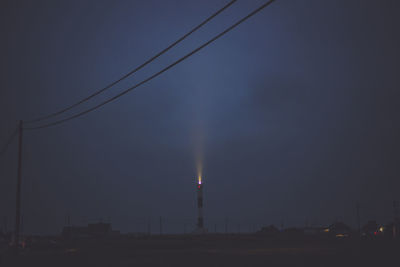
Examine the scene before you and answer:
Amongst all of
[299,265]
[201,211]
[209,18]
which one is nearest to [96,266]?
[299,265]

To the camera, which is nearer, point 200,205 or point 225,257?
point 225,257

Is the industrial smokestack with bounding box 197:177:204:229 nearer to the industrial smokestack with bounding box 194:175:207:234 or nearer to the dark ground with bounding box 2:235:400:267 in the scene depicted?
the industrial smokestack with bounding box 194:175:207:234

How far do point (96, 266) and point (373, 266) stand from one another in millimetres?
17208

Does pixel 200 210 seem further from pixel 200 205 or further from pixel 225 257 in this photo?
pixel 225 257

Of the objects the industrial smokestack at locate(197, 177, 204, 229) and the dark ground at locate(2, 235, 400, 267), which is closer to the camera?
the dark ground at locate(2, 235, 400, 267)

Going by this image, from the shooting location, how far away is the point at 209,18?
51.4ft

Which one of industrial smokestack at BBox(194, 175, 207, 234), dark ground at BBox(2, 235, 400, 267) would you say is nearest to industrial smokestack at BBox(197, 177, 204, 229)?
industrial smokestack at BBox(194, 175, 207, 234)

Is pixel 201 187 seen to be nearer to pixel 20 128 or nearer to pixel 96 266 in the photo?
pixel 20 128

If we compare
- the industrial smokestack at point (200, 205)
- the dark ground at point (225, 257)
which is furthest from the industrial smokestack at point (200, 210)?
the dark ground at point (225, 257)

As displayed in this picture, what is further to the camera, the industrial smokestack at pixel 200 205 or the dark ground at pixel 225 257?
the industrial smokestack at pixel 200 205

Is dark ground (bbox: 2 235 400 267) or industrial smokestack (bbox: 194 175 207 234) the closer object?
dark ground (bbox: 2 235 400 267)

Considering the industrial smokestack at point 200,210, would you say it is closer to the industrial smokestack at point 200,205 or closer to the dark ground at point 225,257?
the industrial smokestack at point 200,205

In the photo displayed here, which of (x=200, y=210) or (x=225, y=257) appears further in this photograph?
(x=200, y=210)

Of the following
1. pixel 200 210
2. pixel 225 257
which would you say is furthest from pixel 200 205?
pixel 225 257
